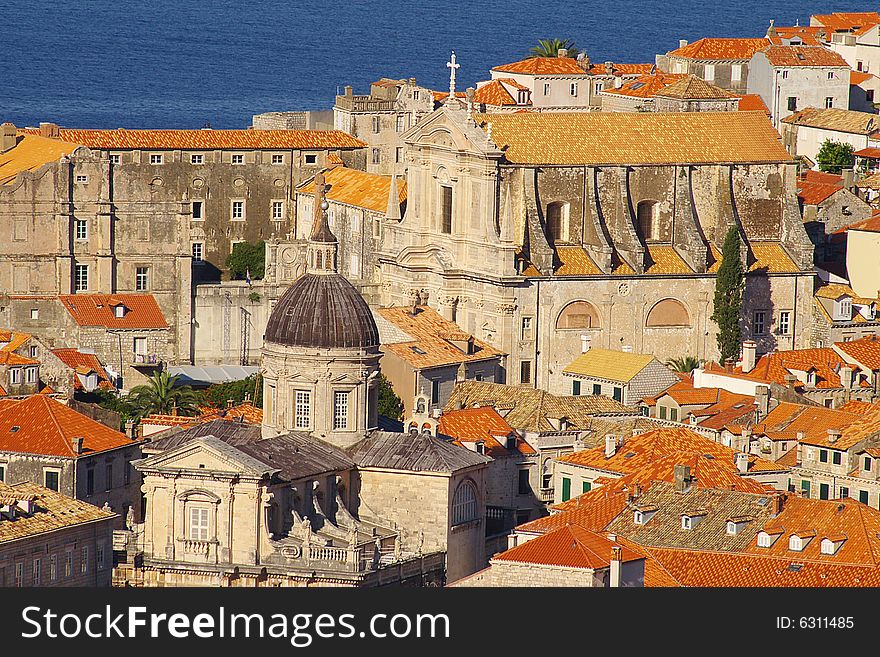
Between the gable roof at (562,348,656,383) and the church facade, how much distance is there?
0.96 metres

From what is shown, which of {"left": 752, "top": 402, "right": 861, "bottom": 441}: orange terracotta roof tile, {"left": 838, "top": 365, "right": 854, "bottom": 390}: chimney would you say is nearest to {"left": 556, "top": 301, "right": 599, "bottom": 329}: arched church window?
{"left": 838, "top": 365, "right": 854, "bottom": 390}: chimney

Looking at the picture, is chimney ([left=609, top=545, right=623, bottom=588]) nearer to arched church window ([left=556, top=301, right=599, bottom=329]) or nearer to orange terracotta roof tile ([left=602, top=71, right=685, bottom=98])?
arched church window ([left=556, top=301, right=599, bottom=329])

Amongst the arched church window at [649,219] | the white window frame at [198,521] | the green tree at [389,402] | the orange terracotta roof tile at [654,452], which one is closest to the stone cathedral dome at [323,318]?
the white window frame at [198,521]

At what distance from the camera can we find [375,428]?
73875 mm

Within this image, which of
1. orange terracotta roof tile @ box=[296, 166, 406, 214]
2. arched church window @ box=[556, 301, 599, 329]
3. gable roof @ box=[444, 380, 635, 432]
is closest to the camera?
gable roof @ box=[444, 380, 635, 432]

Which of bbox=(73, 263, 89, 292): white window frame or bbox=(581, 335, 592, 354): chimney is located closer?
bbox=(581, 335, 592, 354): chimney

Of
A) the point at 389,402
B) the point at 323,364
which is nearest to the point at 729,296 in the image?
the point at 389,402

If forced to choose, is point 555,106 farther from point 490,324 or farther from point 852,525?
point 852,525

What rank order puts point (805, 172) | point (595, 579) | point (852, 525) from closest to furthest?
point (595, 579)
point (852, 525)
point (805, 172)

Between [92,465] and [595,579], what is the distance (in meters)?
18.9

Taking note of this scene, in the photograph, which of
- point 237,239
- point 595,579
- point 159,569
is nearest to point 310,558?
point 159,569

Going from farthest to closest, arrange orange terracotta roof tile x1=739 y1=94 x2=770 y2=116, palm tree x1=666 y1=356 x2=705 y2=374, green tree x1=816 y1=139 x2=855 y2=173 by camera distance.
Answer: orange terracotta roof tile x1=739 y1=94 x2=770 y2=116 → green tree x1=816 y1=139 x2=855 y2=173 → palm tree x1=666 y1=356 x2=705 y2=374

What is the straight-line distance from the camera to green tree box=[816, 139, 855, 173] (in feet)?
427

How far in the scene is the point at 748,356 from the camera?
95.8 m
